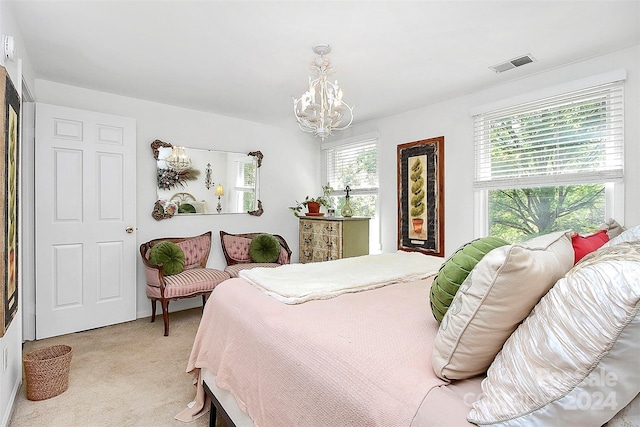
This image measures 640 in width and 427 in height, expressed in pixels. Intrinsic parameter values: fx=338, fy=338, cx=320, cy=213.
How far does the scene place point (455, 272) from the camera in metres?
1.17

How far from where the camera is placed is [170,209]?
3.98 meters

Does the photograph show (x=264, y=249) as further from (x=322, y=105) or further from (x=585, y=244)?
(x=585, y=244)

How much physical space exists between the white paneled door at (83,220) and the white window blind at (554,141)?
374 centimetres

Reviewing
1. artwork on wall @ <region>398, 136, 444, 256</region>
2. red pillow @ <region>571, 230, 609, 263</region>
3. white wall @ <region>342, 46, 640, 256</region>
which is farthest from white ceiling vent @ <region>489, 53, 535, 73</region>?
red pillow @ <region>571, 230, 609, 263</region>

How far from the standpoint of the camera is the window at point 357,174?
4.63m

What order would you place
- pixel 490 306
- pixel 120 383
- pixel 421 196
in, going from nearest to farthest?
1. pixel 490 306
2. pixel 120 383
3. pixel 421 196

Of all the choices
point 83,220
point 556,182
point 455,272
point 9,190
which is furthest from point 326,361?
point 83,220

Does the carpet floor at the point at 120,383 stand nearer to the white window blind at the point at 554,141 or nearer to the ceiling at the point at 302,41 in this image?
the ceiling at the point at 302,41

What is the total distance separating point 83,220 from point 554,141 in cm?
448

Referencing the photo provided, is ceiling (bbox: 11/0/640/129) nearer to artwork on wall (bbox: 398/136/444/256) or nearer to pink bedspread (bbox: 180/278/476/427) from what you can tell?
artwork on wall (bbox: 398/136/444/256)

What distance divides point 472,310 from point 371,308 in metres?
0.72

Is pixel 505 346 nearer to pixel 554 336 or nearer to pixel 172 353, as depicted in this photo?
pixel 554 336

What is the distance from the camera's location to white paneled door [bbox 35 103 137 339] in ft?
10.4

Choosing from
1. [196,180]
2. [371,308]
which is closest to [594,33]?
[371,308]
